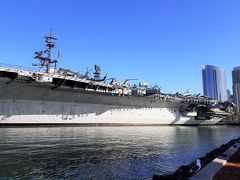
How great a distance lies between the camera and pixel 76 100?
45656 millimetres

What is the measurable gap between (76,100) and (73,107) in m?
1.20

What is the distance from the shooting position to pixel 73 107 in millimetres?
45719

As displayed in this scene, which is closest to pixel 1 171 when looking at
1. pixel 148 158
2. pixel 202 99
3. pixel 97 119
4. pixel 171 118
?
pixel 148 158

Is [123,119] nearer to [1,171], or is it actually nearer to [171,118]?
[171,118]

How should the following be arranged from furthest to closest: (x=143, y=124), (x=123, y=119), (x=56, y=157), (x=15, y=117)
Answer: (x=143, y=124) < (x=123, y=119) < (x=15, y=117) < (x=56, y=157)

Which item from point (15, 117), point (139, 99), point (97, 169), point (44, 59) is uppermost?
point (44, 59)

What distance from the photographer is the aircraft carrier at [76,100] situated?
36875 millimetres

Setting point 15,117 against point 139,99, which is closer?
point 15,117

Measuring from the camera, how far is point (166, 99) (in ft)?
186

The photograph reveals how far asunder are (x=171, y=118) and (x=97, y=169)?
54.3 meters

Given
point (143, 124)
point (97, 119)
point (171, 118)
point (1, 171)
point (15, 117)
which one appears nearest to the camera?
point (1, 171)

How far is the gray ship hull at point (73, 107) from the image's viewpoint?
124 feet

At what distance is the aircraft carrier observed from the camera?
36875 millimetres

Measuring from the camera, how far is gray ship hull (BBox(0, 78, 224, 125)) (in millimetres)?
37656
